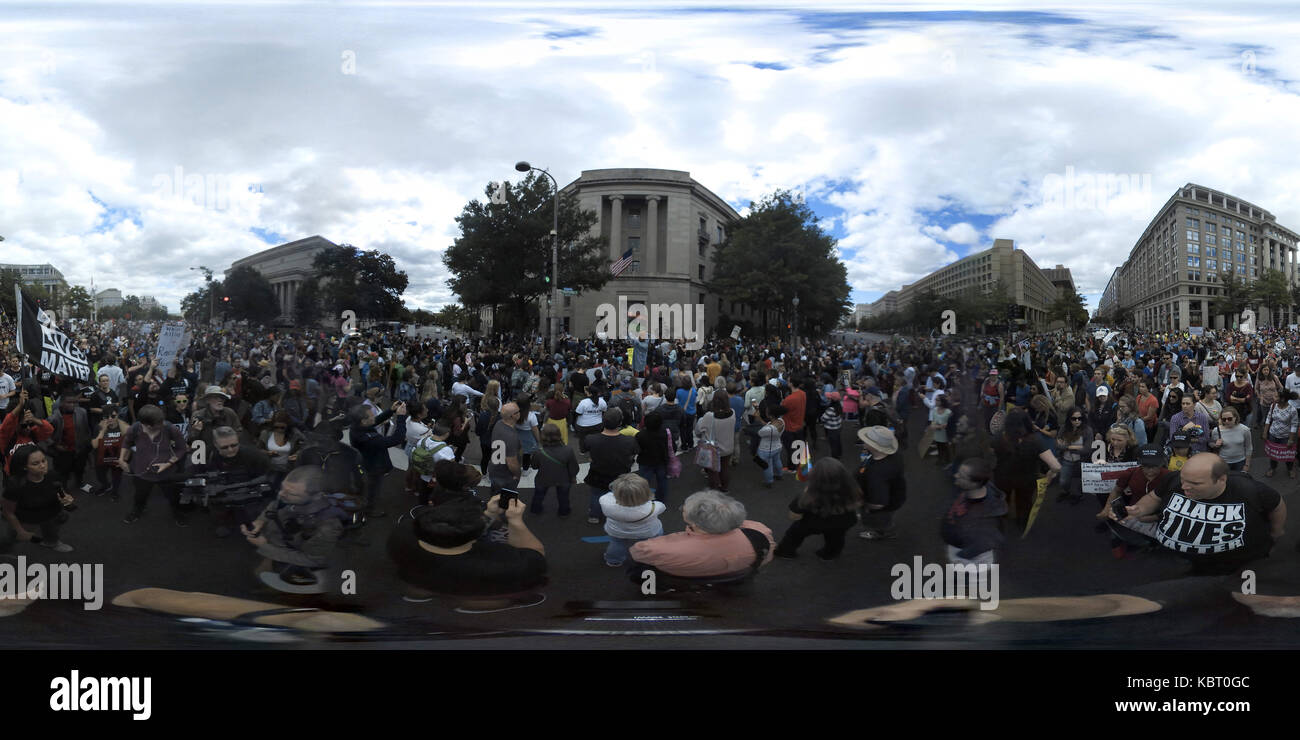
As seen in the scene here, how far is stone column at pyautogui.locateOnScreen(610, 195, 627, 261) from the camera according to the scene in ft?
17.6

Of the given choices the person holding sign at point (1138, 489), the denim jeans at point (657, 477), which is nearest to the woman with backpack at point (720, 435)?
the denim jeans at point (657, 477)

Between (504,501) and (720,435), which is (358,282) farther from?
(720,435)

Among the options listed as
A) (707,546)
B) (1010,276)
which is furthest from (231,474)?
(1010,276)

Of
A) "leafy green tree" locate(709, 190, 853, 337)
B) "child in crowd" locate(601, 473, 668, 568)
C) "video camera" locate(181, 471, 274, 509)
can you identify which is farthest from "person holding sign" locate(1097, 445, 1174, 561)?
"video camera" locate(181, 471, 274, 509)

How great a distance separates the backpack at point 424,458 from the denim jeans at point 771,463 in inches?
144

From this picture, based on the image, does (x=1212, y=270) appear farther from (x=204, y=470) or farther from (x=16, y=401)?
(x=16, y=401)

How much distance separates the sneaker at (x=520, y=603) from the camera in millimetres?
2932

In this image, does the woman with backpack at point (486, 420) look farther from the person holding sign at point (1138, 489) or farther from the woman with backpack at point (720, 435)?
the person holding sign at point (1138, 489)

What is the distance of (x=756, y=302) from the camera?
204 inches

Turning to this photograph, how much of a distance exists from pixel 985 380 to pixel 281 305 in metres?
6.46

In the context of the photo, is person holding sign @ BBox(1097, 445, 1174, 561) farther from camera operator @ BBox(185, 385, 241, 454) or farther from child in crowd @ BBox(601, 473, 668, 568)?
camera operator @ BBox(185, 385, 241, 454)

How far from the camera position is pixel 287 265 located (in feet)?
14.7
